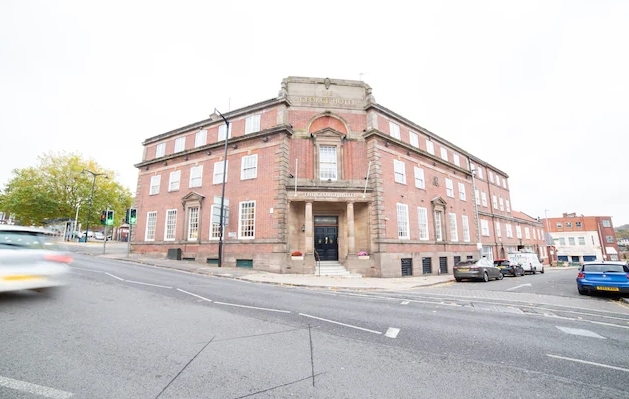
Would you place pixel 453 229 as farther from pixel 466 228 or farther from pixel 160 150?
pixel 160 150

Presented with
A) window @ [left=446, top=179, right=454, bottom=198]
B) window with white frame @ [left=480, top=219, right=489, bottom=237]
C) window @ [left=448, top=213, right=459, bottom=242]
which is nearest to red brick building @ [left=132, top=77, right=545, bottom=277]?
window @ [left=448, top=213, right=459, bottom=242]

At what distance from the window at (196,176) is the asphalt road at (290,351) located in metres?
16.3

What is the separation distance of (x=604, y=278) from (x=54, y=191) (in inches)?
2188

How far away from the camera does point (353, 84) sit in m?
22.0

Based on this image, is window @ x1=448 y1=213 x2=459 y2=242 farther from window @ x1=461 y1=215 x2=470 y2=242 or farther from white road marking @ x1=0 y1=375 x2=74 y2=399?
white road marking @ x1=0 y1=375 x2=74 y2=399

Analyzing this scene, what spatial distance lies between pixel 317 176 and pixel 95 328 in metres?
16.3

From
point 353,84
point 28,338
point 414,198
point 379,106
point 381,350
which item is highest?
point 353,84

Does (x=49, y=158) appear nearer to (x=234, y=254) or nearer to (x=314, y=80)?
(x=234, y=254)

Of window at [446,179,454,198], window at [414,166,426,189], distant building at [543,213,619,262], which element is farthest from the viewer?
distant building at [543,213,619,262]

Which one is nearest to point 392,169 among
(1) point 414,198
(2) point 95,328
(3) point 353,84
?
(1) point 414,198

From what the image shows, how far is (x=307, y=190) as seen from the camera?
1938 centimetres

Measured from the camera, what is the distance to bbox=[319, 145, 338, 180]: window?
20.6m

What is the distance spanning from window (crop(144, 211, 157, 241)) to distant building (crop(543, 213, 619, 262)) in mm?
70645

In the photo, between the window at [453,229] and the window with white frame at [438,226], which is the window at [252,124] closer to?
the window with white frame at [438,226]
